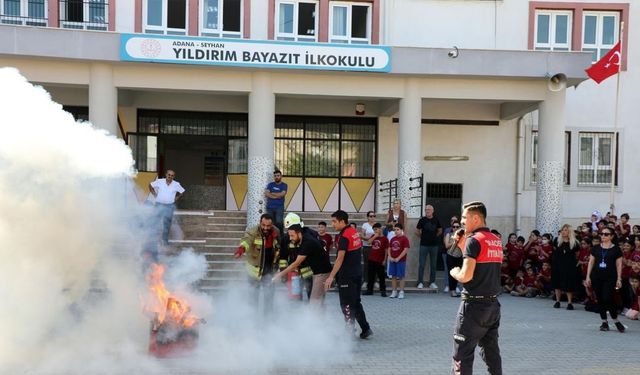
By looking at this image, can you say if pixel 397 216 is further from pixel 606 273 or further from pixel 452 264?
pixel 606 273

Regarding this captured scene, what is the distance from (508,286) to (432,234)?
231 cm

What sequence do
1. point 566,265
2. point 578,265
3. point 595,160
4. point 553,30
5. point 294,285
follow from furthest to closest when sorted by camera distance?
point 595,160 → point 553,30 → point 566,265 → point 578,265 → point 294,285

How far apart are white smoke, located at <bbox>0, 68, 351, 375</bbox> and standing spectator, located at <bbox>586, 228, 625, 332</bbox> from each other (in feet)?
14.6

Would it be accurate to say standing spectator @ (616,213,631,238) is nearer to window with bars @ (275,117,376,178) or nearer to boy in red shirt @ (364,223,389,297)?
boy in red shirt @ (364,223,389,297)

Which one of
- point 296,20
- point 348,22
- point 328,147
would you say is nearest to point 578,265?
point 328,147

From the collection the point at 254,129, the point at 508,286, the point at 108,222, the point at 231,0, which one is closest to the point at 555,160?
the point at 508,286

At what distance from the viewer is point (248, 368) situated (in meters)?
7.14

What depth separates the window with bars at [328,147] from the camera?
64.1ft

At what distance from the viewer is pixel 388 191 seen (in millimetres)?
18641

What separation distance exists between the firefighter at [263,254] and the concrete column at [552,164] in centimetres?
982

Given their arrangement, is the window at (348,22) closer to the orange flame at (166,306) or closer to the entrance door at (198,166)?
the entrance door at (198,166)

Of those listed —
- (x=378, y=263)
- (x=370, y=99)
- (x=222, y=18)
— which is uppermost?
(x=222, y=18)

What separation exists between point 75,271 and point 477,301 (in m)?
4.63

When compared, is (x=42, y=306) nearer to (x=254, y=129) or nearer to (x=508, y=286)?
(x=254, y=129)
